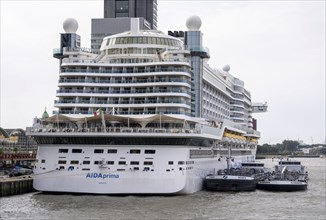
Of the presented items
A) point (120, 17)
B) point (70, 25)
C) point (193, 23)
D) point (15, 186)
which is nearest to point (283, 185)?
point (193, 23)

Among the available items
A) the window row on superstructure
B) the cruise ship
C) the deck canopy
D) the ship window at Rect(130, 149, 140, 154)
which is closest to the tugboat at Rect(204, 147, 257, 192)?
the cruise ship

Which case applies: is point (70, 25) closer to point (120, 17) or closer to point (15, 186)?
point (15, 186)

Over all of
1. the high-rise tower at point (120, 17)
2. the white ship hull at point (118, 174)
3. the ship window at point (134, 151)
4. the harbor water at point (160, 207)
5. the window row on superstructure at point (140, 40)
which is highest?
the high-rise tower at point (120, 17)

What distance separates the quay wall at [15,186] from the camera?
5369 cm

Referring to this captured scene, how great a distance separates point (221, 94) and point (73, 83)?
28.7 m

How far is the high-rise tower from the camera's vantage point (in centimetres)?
10812

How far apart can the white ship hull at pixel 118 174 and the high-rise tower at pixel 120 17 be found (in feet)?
178

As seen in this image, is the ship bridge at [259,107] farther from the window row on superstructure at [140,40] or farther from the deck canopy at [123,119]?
the deck canopy at [123,119]

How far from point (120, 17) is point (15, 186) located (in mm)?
67249

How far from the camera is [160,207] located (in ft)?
148

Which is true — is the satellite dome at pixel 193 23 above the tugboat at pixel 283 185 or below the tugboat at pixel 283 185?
above

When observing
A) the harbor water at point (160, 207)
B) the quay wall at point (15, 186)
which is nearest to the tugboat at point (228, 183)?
the harbor water at point (160, 207)

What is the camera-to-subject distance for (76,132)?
50.9m

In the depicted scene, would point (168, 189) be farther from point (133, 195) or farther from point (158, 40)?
point (158, 40)
